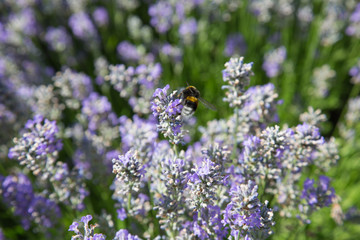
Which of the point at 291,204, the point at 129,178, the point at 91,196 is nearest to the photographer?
the point at 129,178

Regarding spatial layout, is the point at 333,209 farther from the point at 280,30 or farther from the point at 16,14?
the point at 16,14

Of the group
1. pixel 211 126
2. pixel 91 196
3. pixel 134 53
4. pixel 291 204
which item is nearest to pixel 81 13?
pixel 134 53

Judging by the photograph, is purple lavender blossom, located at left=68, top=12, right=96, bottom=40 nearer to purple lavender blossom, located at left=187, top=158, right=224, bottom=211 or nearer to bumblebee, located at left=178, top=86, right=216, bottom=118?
bumblebee, located at left=178, top=86, right=216, bottom=118

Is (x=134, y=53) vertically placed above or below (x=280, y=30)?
below

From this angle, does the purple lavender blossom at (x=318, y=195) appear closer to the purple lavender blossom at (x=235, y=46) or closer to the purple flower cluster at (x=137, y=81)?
the purple flower cluster at (x=137, y=81)

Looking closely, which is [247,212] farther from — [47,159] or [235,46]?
[235,46]

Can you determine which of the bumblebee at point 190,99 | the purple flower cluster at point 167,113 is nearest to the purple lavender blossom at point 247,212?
the purple flower cluster at point 167,113

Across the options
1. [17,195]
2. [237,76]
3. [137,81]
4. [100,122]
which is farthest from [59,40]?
[237,76]
